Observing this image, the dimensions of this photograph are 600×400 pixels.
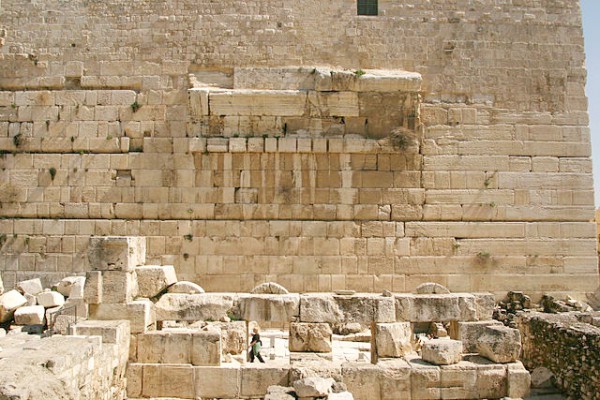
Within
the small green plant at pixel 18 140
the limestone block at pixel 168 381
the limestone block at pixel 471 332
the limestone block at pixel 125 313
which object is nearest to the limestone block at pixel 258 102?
the small green plant at pixel 18 140

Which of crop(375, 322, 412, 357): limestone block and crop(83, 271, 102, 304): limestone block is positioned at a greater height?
crop(83, 271, 102, 304): limestone block

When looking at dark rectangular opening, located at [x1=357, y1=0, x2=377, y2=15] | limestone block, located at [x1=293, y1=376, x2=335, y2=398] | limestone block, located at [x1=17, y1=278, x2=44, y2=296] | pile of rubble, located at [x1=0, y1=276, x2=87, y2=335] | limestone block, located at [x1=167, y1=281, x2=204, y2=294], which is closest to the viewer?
limestone block, located at [x1=293, y1=376, x2=335, y2=398]

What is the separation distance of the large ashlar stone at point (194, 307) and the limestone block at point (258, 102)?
4.99m

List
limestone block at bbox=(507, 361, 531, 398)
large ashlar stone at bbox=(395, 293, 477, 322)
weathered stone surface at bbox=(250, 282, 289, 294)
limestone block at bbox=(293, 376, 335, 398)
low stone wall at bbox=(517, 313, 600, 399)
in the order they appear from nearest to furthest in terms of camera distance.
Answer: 1. limestone block at bbox=(293, 376, 335, 398)
2. low stone wall at bbox=(517, 313, 600, 399)
3. limestone block at bbox=(507, 361, 531, 398)
4. large ashlar stone at bbox=(395, 293, 477, 322)
5. weathered stone surface at bbox=(250, 282, 289, 294)

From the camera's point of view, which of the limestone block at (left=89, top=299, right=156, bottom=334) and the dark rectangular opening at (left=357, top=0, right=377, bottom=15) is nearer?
the limestone block at (left=89, top=299, right=156, bottom=334)

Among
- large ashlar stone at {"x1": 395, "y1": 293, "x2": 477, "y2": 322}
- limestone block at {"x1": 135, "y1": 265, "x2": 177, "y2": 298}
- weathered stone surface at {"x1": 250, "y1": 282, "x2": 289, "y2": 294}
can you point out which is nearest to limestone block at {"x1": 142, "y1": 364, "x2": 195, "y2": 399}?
limestone block at {"x1": 135, "y1": 265, "x2": 177, "y2": 298}

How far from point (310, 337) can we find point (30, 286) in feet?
21.1

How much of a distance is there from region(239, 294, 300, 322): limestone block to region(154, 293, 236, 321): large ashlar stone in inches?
8.2

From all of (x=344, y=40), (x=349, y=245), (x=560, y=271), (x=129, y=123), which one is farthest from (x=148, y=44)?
(x=560, y=271)

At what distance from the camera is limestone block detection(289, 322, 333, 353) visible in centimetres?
763

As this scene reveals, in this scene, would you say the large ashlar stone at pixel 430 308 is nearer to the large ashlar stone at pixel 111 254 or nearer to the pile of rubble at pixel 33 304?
the large ashlar stone at pixel 111 254

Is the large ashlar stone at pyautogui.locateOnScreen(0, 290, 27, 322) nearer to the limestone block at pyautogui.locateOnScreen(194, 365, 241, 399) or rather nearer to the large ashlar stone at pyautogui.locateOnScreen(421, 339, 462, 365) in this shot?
the limestone block at pyautogui.locateOnScreen(194, 365, 241, 399)

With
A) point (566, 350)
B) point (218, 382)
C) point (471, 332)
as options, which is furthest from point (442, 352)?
point (218, 382)

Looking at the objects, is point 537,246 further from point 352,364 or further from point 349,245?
point 352,364
